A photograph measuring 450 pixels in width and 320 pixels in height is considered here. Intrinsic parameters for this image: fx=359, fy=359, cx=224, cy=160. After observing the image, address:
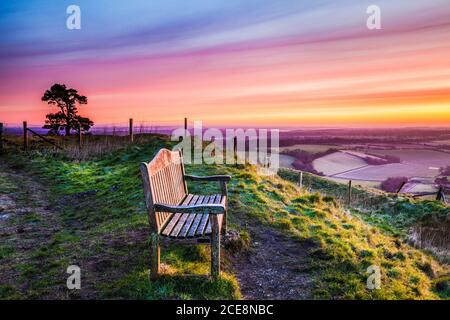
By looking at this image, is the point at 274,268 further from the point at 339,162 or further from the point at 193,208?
the point at 339,162

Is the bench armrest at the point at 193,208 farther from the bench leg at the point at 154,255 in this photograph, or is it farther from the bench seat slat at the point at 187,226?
the bench leg at the point at 154,255

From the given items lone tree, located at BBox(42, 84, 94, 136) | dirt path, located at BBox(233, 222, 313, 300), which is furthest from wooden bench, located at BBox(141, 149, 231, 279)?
lone tree, located at BBox(42, 84, 94, 136)

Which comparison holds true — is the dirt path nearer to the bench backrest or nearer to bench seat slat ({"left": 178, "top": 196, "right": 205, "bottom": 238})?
bench seat slat ({"left": 178, "top": 196, "right": 205, "bottom": 238})

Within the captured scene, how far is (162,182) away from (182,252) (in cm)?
120

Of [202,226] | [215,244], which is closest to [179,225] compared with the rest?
[202,226]

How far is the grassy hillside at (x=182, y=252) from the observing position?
15.0 ft

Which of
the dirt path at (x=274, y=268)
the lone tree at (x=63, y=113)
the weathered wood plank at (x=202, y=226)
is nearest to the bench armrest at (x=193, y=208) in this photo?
the weathered wood plank at (x=202, y=226)

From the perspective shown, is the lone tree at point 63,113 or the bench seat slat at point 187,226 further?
the lone tree at point 63,113

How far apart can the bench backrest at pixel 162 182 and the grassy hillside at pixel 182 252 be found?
2.57 feet

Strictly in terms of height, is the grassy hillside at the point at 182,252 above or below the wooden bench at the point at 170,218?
below

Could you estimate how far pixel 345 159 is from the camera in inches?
2053

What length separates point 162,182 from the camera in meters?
5.20

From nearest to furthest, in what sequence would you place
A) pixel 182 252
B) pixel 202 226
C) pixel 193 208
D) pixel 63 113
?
pixel 193 208, pixel 202 226, pixel 182 252, pixel 63 113
